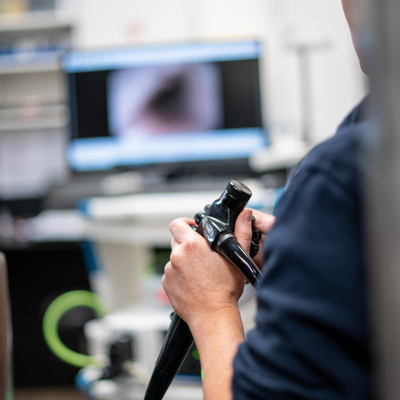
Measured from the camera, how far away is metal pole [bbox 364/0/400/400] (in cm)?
20

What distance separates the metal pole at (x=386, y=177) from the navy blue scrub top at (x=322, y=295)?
0.45 ft

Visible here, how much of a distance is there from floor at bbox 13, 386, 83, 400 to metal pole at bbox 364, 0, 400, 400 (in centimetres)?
210

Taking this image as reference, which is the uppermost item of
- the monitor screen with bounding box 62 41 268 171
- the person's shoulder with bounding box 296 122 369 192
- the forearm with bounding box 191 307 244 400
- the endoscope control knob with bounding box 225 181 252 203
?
the monitor screen with bounding box 62 41 268 171

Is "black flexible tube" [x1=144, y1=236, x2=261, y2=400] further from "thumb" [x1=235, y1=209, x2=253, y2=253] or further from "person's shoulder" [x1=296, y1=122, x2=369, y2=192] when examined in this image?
"person's shoulder" [x1=296, y1=122, x2=369, y2=192]

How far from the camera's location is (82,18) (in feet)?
8.32

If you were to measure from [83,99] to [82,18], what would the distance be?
1049 millimetres

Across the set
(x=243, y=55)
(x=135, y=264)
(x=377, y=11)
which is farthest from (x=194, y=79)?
(x=377, y=11)

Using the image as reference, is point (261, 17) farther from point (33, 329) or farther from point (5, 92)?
point (33, 329)

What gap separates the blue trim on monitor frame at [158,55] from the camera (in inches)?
64.7

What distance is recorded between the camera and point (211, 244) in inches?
21.3

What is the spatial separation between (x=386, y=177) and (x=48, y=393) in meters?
2.20

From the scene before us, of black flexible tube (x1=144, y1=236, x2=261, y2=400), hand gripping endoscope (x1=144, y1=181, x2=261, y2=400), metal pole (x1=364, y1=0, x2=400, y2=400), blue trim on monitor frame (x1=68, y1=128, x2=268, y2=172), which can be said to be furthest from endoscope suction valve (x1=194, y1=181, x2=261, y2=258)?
blue trim on monitor frame (x1=68, y1=128, x2=268, y2=172)

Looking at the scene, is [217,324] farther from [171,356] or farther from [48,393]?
[48,393]

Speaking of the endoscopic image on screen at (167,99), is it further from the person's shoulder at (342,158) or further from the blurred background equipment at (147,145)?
the person's shoulder at (342,158)
